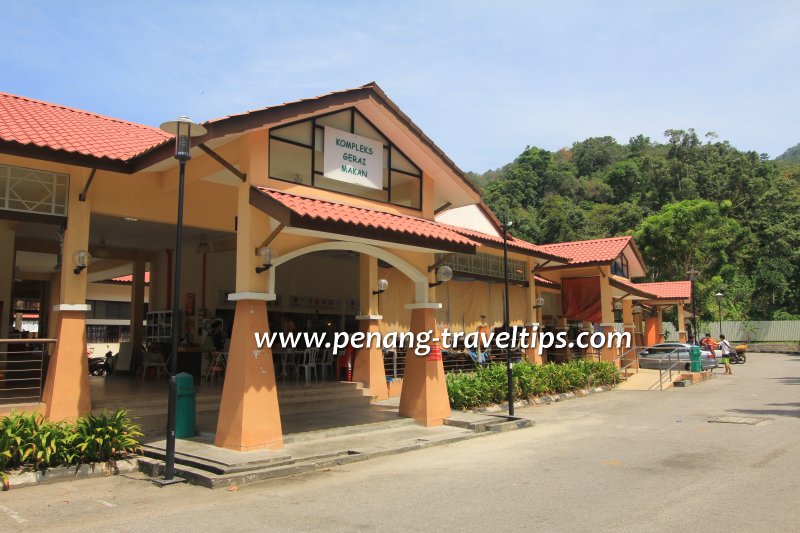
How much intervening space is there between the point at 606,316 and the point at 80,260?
18228 millimetres

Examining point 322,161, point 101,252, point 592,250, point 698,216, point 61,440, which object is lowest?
point 61,440

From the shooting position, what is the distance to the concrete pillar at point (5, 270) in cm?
1272

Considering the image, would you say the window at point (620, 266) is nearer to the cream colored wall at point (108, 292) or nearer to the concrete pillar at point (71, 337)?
the cream colored wall at point (108, 292)

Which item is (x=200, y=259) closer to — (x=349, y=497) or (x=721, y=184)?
(x=349, y=497)

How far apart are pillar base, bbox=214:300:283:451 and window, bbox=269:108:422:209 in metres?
2.58

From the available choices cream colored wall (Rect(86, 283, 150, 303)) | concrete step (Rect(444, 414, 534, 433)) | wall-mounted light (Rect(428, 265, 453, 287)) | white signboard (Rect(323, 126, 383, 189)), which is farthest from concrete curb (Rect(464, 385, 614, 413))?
cream colored wall (Rect(86, 283, 150, 303))

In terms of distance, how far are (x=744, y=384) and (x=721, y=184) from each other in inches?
1594

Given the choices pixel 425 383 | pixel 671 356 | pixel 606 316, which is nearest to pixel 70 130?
pixel 425 383

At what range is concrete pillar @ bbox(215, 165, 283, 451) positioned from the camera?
941 cm

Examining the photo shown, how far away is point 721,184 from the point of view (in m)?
56.3

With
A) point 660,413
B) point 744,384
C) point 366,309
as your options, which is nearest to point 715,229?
point 744,384

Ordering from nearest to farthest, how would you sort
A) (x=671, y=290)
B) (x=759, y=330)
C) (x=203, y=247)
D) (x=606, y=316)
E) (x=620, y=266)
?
1. (x=203, y=247)
2. (x=606, y=316)
3. (x=620, y=266)
4. (x=671, y=290)
5. (x=759, y=330)

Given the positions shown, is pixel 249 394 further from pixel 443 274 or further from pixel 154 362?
pixel 154 362

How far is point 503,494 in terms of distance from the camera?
291 inches
